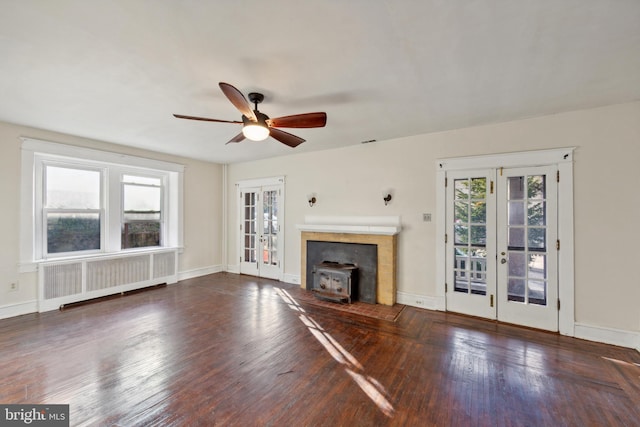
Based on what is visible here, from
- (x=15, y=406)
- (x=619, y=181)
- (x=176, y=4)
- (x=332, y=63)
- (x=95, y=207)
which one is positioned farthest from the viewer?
(x=95, y=207)

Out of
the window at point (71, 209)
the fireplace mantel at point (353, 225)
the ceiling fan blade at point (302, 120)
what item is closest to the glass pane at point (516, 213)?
the fireplace mantel at point (353, 225)

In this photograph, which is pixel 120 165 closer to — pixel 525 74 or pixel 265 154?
pixel 265 154

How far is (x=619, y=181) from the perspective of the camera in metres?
3.03

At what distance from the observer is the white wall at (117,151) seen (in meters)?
3.67

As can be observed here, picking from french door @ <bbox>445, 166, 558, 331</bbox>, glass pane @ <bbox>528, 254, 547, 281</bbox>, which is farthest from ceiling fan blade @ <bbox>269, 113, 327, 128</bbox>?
glass pane @ <bbox>528, 254, 547, 281</bbox>

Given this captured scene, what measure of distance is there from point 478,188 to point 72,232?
6562 mm

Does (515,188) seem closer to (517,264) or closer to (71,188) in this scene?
(517,264)

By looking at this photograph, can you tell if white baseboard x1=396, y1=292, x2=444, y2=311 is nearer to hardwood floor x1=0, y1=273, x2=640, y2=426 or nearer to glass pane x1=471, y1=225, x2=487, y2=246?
hardwood floor x1=0, y1=273, x2=640, y2=426

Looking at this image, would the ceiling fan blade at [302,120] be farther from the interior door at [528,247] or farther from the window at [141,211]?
the window at [141,211]

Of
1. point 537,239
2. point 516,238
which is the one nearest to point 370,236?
point 516,238

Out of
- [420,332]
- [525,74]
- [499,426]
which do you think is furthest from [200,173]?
[499,426]

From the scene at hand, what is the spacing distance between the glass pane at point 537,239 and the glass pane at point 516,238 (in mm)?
85

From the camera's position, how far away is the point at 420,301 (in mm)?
4188

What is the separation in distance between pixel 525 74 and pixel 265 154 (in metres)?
4.36
